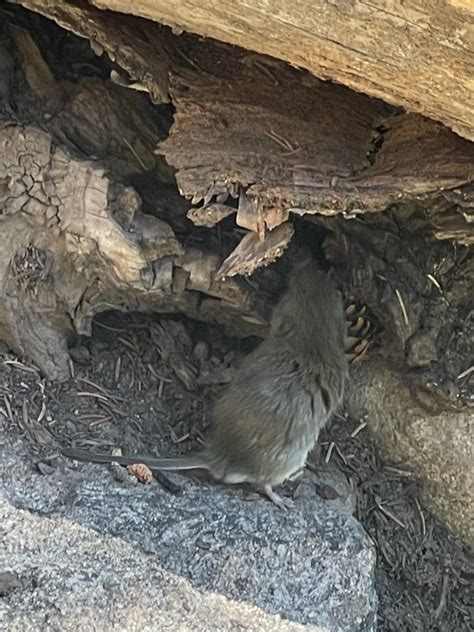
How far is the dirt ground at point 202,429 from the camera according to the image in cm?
305

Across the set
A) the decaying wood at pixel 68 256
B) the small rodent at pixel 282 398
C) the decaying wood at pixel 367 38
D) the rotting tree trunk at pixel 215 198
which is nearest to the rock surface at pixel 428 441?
the rotting tree trunk at pixel 215 198

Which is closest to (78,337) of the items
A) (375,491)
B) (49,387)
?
(49,387)

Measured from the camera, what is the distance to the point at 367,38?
1963 millimetres

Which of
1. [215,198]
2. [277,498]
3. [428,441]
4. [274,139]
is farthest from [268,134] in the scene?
[428,441]

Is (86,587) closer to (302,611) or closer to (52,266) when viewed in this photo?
(302,611)

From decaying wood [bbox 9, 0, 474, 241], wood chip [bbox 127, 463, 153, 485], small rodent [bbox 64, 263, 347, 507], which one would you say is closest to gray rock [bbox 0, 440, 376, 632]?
wood chip [bbox 127, 463, 153, 485]

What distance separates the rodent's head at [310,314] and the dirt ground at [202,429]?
12.3 inches

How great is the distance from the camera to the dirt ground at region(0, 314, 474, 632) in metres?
3.05

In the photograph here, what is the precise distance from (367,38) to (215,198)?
2.53ft

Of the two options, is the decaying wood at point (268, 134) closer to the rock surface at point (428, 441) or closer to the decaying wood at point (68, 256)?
the decaying wood at point (68, 256)

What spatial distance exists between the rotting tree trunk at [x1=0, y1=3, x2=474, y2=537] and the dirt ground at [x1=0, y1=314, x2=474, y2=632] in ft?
0.31

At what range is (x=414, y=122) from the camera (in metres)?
2.41

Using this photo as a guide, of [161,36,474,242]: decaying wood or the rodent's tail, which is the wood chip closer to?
the rodent's tail

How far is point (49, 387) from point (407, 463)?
133 cm
